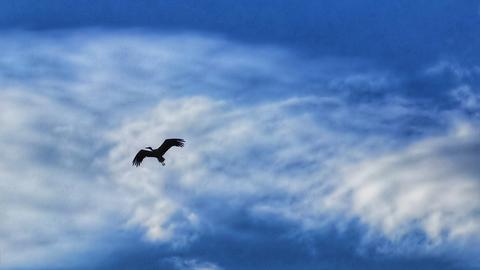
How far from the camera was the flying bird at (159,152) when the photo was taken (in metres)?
91.9

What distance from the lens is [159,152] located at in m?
92.8

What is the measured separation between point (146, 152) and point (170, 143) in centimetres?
327

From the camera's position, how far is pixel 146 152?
93.9 metres

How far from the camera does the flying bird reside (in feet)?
302

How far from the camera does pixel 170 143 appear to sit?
92.0m
